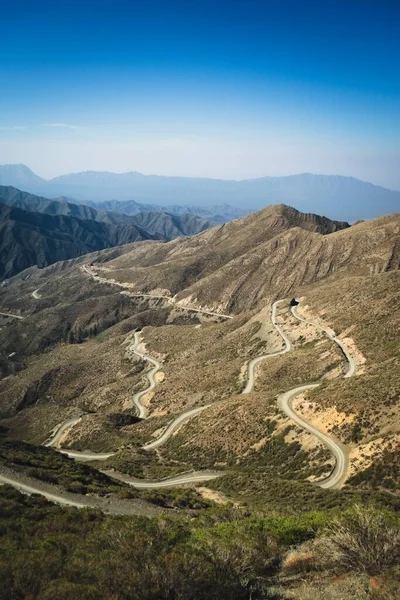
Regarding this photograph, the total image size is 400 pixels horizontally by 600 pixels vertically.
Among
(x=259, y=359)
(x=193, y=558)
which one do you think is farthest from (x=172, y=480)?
(x=259, y=359)

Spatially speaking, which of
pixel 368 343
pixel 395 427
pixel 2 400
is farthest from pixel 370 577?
pixel 2 400

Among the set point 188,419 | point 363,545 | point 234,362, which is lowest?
point 188,419

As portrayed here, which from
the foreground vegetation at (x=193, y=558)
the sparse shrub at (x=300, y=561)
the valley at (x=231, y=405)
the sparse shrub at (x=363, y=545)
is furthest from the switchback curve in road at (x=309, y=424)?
the sparse shrub at (x=363, y=545)

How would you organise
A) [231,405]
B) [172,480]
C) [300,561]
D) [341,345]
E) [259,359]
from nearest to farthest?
[300,561], [172,480], [231,405], [341,345], [259,359]

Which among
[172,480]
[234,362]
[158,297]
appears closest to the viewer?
[172,480]

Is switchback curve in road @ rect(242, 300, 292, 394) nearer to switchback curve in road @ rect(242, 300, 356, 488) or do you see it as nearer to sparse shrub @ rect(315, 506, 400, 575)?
switchback curve in road @ rect(242, 300, 356, 488)

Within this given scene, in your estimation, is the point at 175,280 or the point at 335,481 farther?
the point at 175,280

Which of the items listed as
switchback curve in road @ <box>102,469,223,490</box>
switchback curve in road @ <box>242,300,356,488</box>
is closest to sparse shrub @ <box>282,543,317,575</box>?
switchback curve in road @ <box>242,300,356,488</box>

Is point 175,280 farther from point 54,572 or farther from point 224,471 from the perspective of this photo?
point 54,572

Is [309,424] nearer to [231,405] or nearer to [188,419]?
[231,405]
